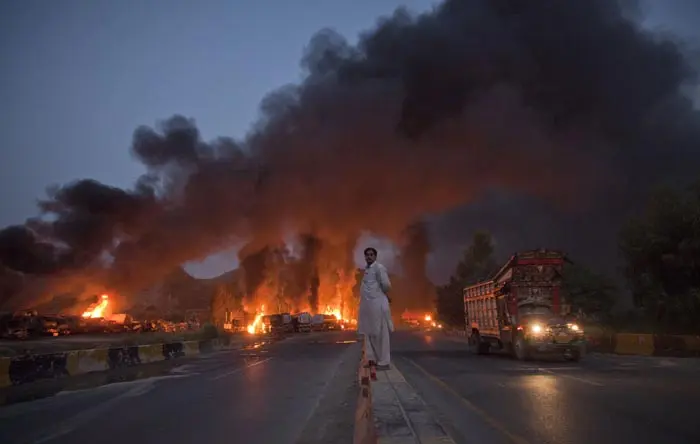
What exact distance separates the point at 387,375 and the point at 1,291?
41239 millimetres

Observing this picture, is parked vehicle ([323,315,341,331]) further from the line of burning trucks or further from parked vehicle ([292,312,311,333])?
the line of burning trucks

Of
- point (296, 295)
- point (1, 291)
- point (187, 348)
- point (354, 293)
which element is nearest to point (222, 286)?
point (296, 295)

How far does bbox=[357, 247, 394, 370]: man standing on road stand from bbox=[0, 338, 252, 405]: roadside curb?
279 inches

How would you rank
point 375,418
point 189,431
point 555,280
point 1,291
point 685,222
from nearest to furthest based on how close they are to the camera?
point 375,418 < point 189,431 < point 555,280 < point 685,222 < point 1,291

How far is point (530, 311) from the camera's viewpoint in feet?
64.2

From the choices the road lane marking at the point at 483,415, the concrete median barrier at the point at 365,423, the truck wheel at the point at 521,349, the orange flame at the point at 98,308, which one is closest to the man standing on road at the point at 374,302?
the concrete median barrier at the point at 365,423

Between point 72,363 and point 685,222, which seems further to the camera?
point 685,222

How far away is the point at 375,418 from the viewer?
529cm

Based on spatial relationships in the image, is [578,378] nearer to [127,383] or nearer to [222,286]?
[127,383]

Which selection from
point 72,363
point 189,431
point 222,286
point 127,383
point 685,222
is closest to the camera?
point 189,431

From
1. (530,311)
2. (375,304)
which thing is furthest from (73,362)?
(530,311)

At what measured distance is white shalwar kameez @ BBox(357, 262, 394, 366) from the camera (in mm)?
7305

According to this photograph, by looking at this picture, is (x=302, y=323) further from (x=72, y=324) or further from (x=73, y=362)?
(x=73, y=362)

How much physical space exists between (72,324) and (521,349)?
3158 centimetres
